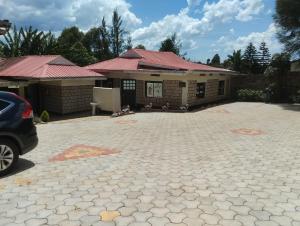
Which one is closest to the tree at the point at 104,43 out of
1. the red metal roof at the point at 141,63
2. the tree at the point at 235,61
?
the tree at the point at 235,61

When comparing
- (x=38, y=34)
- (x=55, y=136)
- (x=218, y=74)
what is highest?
(x=38, y=34)

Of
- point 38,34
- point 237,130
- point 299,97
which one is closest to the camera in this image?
point 237,130

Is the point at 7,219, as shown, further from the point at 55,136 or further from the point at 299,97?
the point at 299,97

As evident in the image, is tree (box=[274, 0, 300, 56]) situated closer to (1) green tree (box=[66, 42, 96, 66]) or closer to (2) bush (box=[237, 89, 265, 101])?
(2) bush (box=[237, 89, 265, 101])

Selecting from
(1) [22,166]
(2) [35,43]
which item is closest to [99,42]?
(2) [35,43]

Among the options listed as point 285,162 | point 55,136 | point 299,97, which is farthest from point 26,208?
point 299,97

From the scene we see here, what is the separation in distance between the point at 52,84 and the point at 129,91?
549 centimetres

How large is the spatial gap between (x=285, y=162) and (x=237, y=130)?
5077mm

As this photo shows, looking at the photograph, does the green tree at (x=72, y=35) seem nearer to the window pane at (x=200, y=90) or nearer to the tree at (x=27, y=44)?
the tree at (x=27, y=44)

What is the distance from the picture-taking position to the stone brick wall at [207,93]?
21.3 metres

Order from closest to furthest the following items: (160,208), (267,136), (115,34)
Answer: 1. (160,208)
2. (267,136)
3. (115,34)

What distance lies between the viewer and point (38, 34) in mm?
30859

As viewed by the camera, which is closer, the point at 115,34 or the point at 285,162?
the point at 285,162

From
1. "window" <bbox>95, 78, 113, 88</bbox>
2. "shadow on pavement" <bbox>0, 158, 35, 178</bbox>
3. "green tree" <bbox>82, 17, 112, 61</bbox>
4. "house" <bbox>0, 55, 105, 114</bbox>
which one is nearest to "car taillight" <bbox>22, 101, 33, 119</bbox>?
"shadow on pavement" <bbox>0, 158, 35, 178</bbox>
